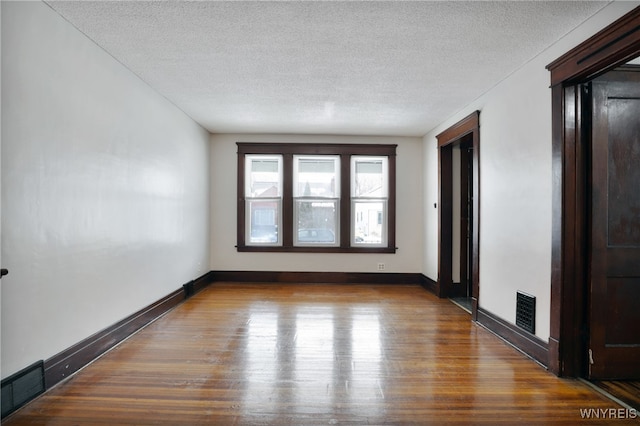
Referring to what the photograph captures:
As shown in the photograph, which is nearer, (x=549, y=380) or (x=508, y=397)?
(x=508, y=397)

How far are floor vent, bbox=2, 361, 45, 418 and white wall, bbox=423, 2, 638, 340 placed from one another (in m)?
3.80

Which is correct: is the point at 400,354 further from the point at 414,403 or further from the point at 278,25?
the point at 278,25

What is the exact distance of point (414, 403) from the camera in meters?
2.38

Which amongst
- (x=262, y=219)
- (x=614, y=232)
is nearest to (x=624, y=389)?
(x=614, y=232)

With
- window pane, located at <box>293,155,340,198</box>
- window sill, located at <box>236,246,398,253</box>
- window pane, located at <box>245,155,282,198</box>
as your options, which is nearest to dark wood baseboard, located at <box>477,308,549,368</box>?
window sill, located at <box>236,246,398,253</box>

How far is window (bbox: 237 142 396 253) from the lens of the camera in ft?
21.2

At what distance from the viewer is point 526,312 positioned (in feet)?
10.7

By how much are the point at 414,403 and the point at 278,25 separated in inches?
111

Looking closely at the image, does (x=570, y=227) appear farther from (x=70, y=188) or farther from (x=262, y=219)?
(x=262, y=219)

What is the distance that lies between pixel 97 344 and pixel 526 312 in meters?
3.76

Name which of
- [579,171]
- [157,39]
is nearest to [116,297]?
[157,39]

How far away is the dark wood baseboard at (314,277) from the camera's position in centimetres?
645

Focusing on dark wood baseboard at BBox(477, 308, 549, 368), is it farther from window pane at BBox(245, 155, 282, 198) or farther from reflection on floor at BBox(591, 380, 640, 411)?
window pane at BBox(245, 155, 282, 198)

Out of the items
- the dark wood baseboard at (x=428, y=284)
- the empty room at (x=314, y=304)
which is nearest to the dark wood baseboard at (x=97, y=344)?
the empty room at (x=314, y=304)
